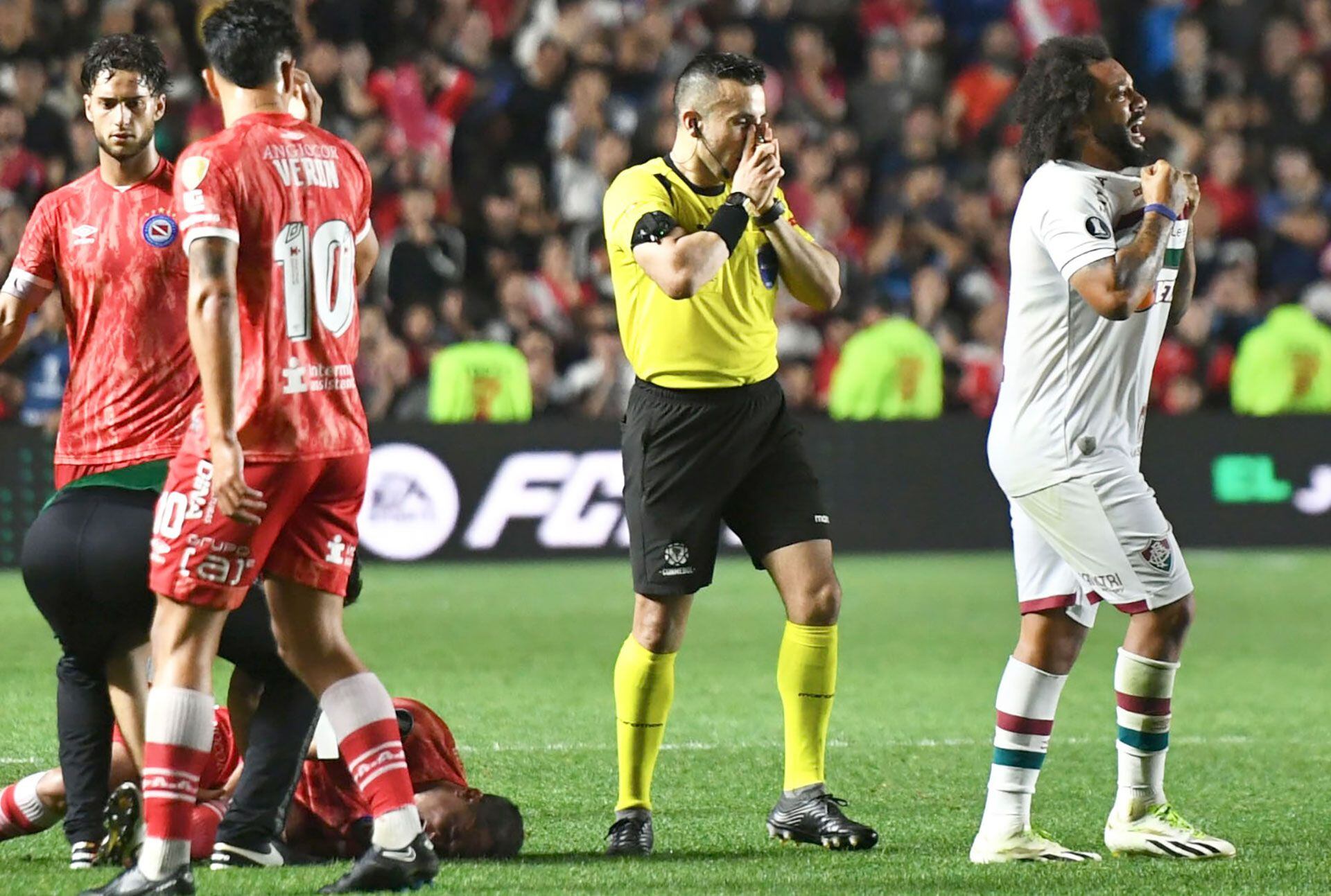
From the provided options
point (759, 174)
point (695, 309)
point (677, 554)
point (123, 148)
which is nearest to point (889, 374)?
point (695, 309)

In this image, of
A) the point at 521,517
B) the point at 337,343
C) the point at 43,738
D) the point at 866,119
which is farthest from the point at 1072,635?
the point at 866,119

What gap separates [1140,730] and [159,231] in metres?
2.75

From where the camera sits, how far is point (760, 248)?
5809 millimetres

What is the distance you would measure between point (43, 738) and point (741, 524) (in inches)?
106

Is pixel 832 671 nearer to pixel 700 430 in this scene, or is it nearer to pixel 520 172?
pixel 700 430

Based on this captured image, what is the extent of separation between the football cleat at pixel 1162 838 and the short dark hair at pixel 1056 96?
1.68m

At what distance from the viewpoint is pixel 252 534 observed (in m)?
4.55

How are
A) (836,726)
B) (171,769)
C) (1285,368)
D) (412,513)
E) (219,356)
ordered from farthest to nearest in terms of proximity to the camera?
(1285,368) → (412,513) → (836,726) → (171,769) → (219,356)

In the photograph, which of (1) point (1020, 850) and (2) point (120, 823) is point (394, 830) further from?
(1) point (1020, 850)

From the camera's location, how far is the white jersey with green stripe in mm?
5242

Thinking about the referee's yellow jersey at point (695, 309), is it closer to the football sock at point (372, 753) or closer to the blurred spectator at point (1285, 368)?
the football sock at point (372, 753)

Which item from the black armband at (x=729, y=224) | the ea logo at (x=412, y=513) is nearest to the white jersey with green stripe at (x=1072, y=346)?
the black armband at (x=729, y=224)

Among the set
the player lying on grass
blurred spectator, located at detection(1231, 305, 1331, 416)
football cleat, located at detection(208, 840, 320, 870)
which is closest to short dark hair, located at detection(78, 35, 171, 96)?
the player lying on grass

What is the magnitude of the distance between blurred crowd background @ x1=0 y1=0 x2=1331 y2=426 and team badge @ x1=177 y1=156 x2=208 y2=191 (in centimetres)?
957
